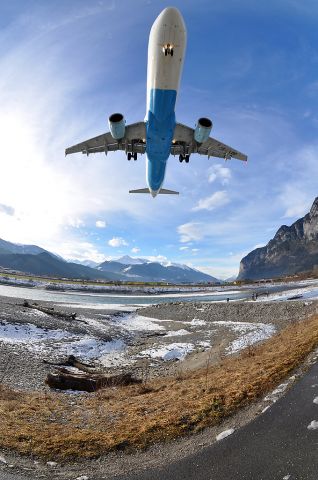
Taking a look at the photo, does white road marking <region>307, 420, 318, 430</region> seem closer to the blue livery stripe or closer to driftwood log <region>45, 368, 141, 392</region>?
driftwood log <region>45, 368, 141, 392</region>

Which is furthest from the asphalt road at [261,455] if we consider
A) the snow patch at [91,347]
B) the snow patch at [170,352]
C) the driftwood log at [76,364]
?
the snow patch at [91,347]

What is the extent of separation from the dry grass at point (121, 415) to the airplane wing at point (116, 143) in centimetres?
2081

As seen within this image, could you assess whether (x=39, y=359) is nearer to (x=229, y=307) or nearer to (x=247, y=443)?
(x=247, y=443)

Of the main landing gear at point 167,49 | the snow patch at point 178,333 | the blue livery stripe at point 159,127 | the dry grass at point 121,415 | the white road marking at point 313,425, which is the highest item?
the main landing gear at point 167,49

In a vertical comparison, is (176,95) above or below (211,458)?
above

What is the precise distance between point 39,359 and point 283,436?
1857 centimetres

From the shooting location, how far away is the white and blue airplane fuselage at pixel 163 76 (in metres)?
18.0

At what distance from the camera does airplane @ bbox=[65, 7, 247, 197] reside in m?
18.3

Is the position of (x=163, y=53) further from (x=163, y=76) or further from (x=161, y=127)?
(x=161, y=127)

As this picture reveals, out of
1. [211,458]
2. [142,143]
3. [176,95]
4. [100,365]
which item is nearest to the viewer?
[211,458]

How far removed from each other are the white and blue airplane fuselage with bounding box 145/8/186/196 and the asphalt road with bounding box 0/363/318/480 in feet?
61.4

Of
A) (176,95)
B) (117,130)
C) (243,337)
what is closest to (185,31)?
(176,95)

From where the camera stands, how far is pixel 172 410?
9500 millimetres

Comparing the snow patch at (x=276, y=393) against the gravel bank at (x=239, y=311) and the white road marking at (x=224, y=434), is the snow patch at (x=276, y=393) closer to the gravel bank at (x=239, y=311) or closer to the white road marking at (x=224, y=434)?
the white road marking at (x=224, y=434)
